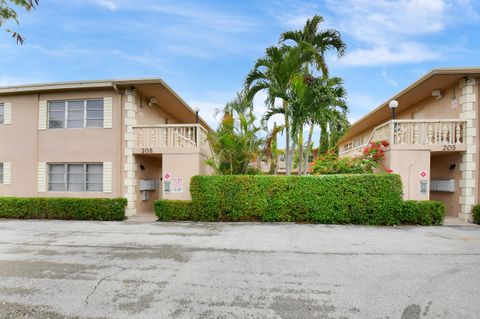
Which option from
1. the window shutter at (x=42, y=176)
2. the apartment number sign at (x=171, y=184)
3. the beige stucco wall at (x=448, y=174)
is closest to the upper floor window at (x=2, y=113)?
the window shutter at (x=42, y=176)

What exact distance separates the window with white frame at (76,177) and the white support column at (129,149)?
A: 1264mm

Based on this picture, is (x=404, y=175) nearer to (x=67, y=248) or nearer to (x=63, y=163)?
(x=67, y=248)

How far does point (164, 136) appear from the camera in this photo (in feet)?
36.1

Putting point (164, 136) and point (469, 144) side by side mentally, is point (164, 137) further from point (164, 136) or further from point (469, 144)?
point (469, 144)

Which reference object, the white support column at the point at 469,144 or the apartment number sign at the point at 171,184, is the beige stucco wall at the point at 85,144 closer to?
the apartment number sign at the point at 171,184

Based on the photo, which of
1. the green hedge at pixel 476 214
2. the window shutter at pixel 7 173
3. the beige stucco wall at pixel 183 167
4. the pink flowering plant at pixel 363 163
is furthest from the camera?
the window shutter at pixel 7 173

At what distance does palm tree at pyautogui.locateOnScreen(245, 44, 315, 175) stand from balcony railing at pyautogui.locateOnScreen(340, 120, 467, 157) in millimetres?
4256

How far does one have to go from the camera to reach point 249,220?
968 cm

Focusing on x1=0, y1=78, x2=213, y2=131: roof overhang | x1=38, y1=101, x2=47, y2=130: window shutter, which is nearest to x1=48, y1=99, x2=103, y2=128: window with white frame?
x1=38, y1=101, x2=47, y2=130: window shutter

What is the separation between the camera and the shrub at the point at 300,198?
29.6ft

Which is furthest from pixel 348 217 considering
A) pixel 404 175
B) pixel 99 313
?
pixel 99 313

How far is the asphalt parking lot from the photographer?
3.34m

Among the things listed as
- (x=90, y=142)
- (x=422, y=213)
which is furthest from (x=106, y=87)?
(x=422, y=213)

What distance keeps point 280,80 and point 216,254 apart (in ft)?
23.3
